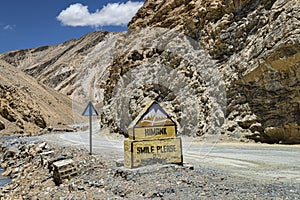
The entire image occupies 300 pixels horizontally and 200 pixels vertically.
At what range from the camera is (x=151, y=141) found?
748 centimetres

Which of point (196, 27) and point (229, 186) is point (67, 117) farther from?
point (229, 186)

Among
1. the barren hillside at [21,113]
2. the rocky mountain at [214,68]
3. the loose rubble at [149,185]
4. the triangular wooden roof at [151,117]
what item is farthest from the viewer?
the barren hillside at [21,113]

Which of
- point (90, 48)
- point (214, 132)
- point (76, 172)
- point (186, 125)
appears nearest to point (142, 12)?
point (186, 125)

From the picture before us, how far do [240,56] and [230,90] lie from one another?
194 centimetres

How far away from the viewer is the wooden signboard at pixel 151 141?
7375 millimetres

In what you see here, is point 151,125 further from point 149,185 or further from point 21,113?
point 21,113

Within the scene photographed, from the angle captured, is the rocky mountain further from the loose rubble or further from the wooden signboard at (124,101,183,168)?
the loose rubble

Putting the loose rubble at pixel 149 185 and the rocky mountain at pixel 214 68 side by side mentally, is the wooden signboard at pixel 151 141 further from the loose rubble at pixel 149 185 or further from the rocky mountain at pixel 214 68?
the rocky mountain at pixel 214 68

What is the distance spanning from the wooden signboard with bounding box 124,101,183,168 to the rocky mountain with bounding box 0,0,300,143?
776cm

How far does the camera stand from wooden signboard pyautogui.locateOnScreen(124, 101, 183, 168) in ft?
24.2

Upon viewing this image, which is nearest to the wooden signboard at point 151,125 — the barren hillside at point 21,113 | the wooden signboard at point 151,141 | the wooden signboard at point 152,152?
the wooden signboard at point 151,141

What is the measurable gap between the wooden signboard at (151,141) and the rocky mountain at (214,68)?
776 cm

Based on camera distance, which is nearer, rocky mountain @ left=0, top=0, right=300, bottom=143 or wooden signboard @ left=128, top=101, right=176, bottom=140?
wooden signboard @ left=128, top=101, right=176, bottom=140

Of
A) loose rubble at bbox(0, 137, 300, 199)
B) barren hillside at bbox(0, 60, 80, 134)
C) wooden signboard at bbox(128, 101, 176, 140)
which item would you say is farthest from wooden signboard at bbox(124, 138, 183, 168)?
barren hillside at bbox(0, 60, 80, 134)
